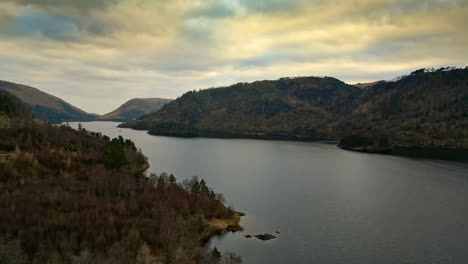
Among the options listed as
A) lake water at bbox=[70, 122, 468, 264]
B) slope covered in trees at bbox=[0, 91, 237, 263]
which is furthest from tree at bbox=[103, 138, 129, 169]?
lake water at bbox=[70, 122, 468, 264]

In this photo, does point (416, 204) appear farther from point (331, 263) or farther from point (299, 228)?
point (331, 263)

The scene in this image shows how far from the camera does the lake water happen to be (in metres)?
72.1

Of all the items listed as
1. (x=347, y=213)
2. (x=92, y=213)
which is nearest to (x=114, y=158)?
(x=92, y=213)

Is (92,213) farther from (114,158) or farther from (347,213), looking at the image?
(347,213)

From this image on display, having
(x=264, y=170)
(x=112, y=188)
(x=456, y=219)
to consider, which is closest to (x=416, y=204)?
(x=456, y=219)

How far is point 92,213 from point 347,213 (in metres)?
75.1

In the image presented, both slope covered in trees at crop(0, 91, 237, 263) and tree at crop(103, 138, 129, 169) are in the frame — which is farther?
tree at crop(103, 138, 129, 169)

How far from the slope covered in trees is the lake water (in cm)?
1271

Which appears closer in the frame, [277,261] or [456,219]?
[277,261]

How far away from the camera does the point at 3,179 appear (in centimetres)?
10906

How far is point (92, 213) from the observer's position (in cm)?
7981

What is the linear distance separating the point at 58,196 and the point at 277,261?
63576mm

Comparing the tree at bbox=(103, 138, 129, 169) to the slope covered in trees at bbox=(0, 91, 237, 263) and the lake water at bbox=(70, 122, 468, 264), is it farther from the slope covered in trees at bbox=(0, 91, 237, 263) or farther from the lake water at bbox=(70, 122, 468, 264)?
the lake water at bbox=(70, 122, 468, 264)

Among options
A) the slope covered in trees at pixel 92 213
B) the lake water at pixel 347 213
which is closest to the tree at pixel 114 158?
the slope covered in trees at pixel 92 213
